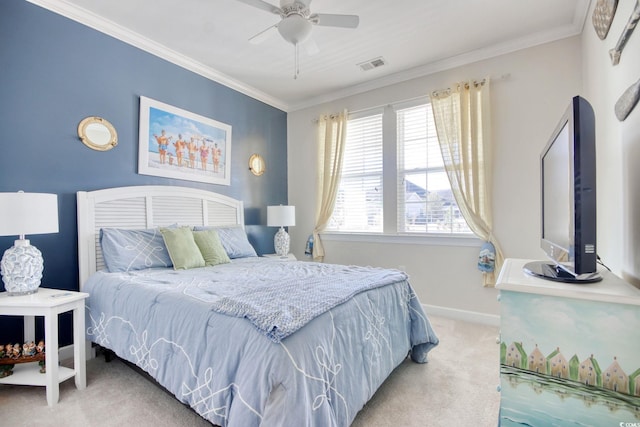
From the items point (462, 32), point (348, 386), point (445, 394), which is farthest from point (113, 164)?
point (462, 32)

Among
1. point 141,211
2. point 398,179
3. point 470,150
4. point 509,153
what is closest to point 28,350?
point 141,211

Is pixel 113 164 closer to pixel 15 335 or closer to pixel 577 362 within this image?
pixel 15 335

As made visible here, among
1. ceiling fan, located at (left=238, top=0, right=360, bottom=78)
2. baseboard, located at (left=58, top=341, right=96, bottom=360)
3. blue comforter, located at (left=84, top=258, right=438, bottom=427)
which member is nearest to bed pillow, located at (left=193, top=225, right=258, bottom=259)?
blue comforter, located at (left=84, top=258, right=438, bottom=427)

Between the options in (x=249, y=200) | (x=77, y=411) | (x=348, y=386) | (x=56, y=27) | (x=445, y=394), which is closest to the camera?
(x=348, y=386)

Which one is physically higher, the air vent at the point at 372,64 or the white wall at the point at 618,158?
the air vent at the point at 372,64

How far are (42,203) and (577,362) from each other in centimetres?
288

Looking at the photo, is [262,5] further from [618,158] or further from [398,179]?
[398,179]

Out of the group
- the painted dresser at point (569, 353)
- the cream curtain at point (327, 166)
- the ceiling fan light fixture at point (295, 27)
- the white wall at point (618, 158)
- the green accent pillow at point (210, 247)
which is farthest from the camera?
the cream curtain at point (327, 166)

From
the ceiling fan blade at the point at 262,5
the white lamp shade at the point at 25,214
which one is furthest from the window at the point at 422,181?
the white lamp shade at the point at 25,214

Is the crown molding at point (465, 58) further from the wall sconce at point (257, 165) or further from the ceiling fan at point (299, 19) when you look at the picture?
the ceiling fan at point (299, 19)

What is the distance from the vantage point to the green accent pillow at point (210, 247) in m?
2.85

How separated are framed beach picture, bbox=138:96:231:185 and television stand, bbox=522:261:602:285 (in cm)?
318

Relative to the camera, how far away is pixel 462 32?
9.27 feet

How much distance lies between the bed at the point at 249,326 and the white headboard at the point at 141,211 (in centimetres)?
1
